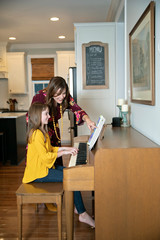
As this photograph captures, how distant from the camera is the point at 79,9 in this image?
415cm

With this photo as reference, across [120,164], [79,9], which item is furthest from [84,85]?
[120,164]

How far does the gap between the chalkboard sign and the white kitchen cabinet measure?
10.1 feet

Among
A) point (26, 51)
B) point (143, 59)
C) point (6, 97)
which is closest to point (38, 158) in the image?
point (143, 59)

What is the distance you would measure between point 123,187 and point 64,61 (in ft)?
16.7

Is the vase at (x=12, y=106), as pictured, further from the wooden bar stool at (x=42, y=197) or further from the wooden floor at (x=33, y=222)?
the wooden bar stool at (x=42, y=197)

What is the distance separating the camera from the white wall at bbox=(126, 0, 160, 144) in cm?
174

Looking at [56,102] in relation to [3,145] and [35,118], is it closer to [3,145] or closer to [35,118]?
[35,118]

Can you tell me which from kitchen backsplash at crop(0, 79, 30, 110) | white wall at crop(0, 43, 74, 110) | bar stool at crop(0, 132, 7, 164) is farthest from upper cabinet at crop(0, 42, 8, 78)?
bar stool at crop(0, 132, 7, 164)

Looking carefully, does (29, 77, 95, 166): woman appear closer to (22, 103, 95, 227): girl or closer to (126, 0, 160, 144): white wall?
(22, 103, 95, 227): girl

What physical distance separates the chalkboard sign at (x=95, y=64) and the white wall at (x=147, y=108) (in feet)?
3.49

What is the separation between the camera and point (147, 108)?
2.05 m

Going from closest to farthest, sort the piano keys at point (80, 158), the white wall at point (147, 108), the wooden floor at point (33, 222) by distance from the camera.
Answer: the white wall at point (147, 108) → the piano keys at point (80, 158) → the wooden floor at point (33, 222)

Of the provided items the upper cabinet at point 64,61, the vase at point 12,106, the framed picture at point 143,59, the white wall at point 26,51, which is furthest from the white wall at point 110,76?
the vase at point 12,106

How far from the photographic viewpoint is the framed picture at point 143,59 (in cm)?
182
